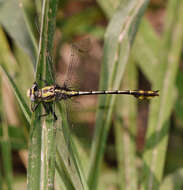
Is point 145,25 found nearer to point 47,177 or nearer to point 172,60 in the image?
point 172,60

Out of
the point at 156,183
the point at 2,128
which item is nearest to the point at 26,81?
the point at 2,128

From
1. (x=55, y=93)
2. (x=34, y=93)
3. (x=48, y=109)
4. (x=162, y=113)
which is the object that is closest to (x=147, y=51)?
(x=162, y=113)

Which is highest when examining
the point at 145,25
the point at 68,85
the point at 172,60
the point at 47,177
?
the point at 145,25

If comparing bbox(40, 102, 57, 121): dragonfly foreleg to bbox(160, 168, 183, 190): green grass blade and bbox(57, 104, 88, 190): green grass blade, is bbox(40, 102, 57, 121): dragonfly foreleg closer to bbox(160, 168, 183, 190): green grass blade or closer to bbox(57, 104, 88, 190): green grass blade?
bbox(57, 104, 88, 190): green grass blade

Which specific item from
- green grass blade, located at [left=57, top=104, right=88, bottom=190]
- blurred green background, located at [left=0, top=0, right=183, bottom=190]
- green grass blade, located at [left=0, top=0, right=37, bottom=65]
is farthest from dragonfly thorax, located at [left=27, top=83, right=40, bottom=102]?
green grass blade, located at [left=57, top=104, right=88, bottom=190]

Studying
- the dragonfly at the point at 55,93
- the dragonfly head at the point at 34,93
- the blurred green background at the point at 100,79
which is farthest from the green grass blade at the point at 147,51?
the dragonfly head at the point at 34,93

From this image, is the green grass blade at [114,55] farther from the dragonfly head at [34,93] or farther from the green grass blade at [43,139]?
the green grass blade at [43,139]
